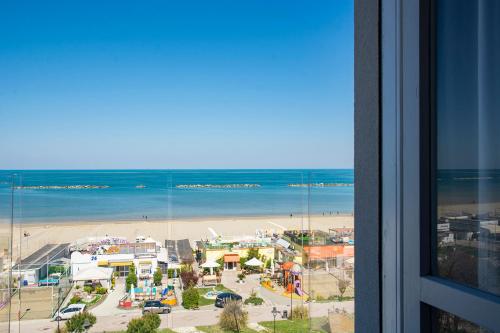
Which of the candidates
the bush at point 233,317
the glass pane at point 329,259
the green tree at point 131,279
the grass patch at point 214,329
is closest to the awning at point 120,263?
the green tree at point 131,279

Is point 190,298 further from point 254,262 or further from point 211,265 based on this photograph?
point 254,262

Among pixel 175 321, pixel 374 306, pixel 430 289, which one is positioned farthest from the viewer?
pixel 175 321

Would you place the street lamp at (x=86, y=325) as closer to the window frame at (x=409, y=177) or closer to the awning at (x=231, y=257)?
the awning at (x=231, y=257)

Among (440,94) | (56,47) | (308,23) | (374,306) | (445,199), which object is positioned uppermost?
(308,23)

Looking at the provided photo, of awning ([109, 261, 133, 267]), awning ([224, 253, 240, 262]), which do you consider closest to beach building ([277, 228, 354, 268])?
awning ([224, 253, 240, 262])

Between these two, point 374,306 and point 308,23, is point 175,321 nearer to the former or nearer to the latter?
point 374,306

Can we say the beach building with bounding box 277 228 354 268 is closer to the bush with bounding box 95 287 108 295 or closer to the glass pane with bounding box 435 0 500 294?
the bush with bounding box 95 287 108 295

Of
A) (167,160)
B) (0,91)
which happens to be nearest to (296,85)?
(167,160)
